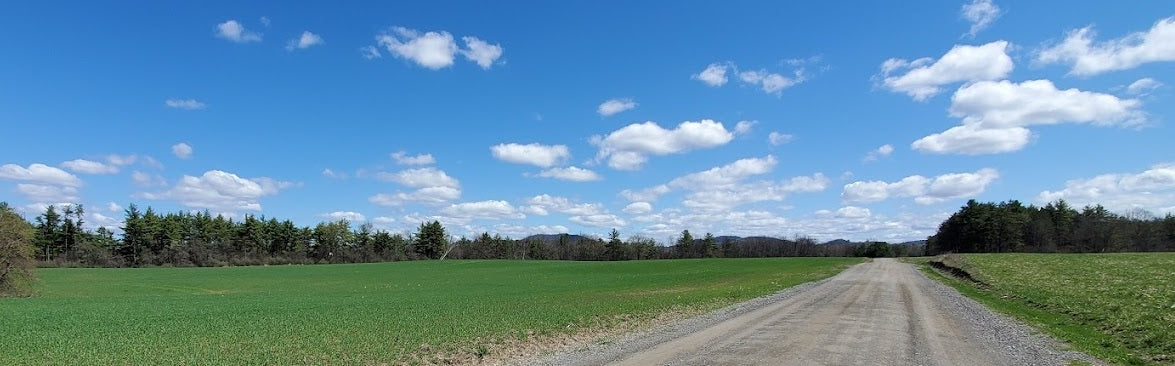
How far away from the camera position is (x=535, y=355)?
13094 mm

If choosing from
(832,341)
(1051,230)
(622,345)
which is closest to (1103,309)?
(832,341)

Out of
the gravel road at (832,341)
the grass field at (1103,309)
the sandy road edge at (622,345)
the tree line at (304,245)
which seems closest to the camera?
the gravel road at (832,341)

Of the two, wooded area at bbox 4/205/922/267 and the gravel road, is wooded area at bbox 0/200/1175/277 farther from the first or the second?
the gravel road

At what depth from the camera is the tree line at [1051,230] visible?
113 meters

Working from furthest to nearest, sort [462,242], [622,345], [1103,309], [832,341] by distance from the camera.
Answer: [462,242], [1103,309], [622,345], [832,341]

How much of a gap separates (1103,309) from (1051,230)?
5294 inches

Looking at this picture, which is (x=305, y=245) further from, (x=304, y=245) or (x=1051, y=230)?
(x=1051, y=230)

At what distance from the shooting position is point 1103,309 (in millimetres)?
19844

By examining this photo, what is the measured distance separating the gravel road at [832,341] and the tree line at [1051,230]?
128 metres

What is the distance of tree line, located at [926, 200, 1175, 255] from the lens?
370 ft

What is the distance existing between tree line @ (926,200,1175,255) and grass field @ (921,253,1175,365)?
4090 inches

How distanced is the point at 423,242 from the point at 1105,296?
133m

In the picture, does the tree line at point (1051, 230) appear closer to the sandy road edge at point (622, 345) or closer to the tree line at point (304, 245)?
the tree line at point (304, 245)

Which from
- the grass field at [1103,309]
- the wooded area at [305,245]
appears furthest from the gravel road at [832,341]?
the wooded area at [305,245]
